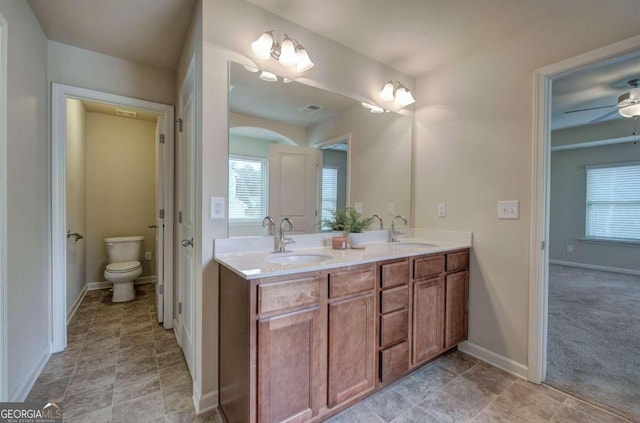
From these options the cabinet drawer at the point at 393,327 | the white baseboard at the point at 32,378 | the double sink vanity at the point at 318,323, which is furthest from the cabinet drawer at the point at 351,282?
the white baseboard at the point at 32,378

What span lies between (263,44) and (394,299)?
1.74 meters

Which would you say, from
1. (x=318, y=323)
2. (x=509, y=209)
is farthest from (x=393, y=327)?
(x=509, y=209)

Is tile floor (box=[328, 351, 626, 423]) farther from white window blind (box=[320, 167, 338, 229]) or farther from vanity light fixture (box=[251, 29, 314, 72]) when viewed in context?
vanity light fixture (box=[251, 29, 314, 72])

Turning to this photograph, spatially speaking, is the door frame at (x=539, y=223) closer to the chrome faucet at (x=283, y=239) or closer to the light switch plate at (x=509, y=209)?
the light switch plate at (x=509, y=209)

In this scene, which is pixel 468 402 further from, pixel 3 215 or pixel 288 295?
pixel 3 215

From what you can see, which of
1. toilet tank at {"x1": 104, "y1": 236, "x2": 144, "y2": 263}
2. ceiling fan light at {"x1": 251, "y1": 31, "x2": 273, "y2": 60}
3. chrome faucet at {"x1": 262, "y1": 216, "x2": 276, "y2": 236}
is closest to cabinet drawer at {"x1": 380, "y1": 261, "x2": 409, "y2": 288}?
chrome faucet at {"x1": 262, "y1": 216, "x2": 276, "y2": 236}

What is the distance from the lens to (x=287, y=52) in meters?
1.79

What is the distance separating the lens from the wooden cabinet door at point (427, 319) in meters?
1.90

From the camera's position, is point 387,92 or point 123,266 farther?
point 123,266

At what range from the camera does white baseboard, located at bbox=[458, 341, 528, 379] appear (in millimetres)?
1964

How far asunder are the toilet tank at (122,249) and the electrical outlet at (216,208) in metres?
2.77

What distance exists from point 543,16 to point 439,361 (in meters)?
2.47

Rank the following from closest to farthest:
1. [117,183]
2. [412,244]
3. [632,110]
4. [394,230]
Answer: [412,244] → [394,230] → [632,110] → [117,183]

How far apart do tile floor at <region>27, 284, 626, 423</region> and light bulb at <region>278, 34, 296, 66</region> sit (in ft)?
6.99
